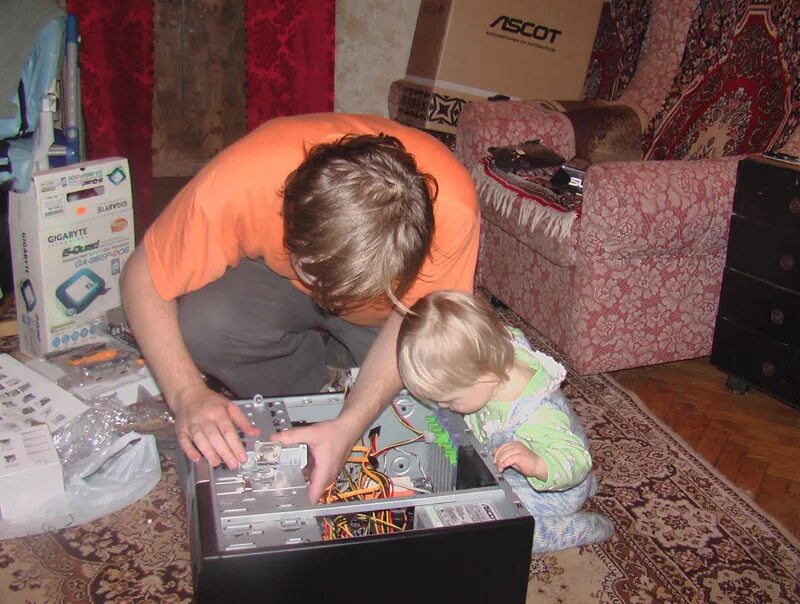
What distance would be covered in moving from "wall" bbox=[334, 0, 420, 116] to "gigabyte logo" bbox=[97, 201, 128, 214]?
1.65m

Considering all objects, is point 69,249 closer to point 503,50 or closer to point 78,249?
point 78,249

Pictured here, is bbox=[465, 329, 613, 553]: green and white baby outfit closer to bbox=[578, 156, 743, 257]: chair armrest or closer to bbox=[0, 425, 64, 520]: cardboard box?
bbox=[578, 156, 743, 257]: chair armrest

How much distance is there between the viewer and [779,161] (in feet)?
6.13

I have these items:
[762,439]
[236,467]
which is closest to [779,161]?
[762,439]

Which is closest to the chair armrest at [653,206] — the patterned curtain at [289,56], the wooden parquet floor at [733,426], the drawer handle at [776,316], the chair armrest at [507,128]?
the drawer handle at [776,316]

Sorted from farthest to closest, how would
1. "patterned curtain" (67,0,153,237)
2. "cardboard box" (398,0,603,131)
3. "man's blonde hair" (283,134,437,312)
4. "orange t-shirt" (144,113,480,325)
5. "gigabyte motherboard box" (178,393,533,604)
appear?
"cardboard box" (398,0,603,131) < "patterned curtain" (67,0,153,237) < "orange t-shirt" (144,113,480,325) < "man's blonde hair" (283,134,437,312) < "gigabyte motherboard box" (178,393,533,604)

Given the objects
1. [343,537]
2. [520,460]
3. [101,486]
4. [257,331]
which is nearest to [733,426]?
[520,460]

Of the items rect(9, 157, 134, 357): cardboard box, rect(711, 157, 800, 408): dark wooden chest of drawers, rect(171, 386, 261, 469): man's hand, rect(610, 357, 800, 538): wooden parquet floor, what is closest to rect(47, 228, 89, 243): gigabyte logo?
rect(9, 157, 134, 357): cardboard box

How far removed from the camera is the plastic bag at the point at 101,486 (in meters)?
1.43

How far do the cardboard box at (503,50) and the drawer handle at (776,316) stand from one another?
1342mm

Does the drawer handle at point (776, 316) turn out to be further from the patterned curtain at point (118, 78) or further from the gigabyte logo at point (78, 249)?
the patterned curtain at point (118, 78)

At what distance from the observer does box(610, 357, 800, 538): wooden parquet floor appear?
1.71 metres

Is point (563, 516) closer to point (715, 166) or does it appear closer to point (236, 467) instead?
point (236, 467)

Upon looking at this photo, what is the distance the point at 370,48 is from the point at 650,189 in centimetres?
Result: 183
